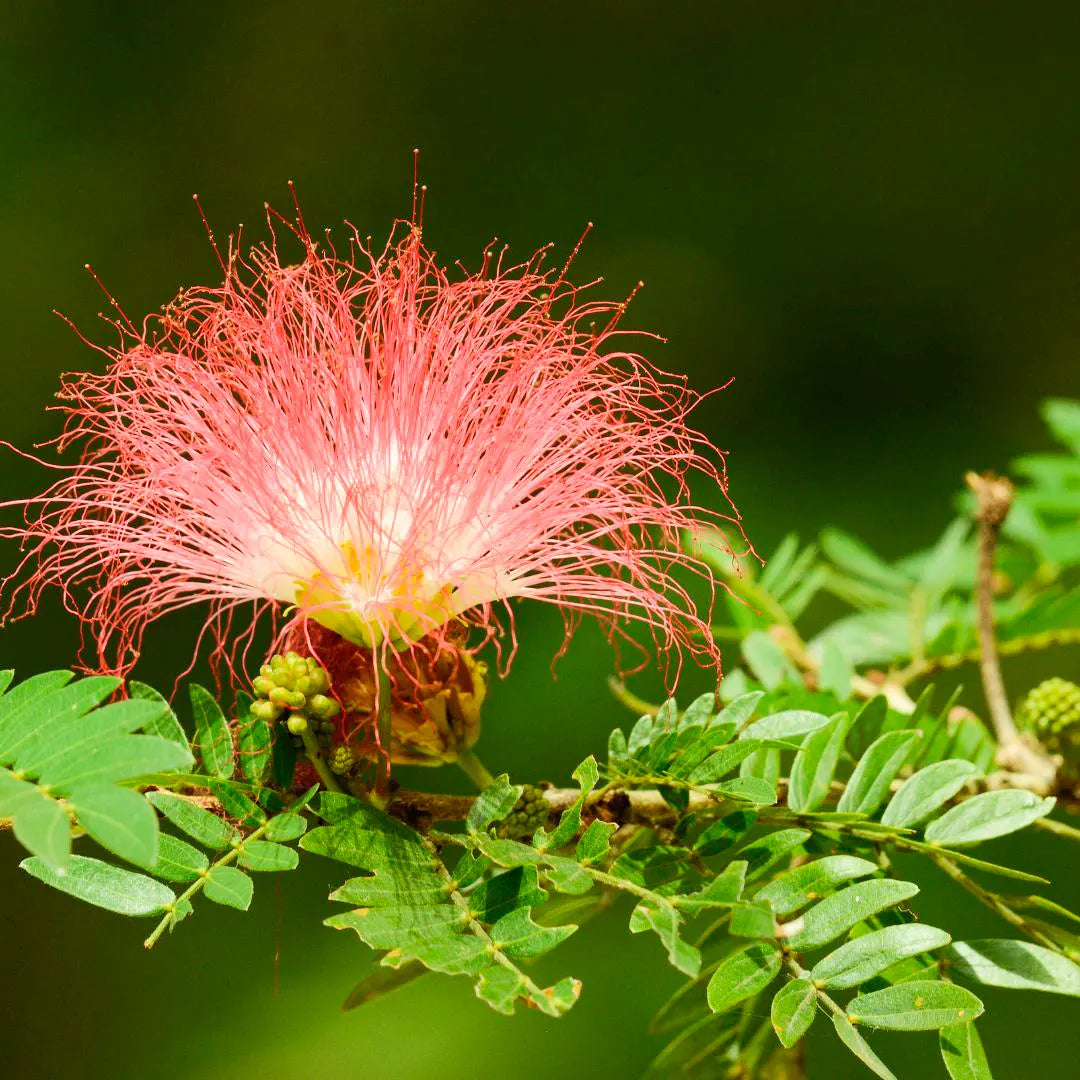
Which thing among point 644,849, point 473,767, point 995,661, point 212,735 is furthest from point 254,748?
point 995,661

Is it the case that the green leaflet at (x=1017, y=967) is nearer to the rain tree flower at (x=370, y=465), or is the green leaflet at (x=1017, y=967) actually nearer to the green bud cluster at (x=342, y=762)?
the rain tree flower at (x=370, y=465)

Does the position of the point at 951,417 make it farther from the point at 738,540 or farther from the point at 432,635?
the point at 432,635

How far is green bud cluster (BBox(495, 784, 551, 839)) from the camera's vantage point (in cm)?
78

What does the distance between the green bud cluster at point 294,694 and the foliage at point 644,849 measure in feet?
0.04

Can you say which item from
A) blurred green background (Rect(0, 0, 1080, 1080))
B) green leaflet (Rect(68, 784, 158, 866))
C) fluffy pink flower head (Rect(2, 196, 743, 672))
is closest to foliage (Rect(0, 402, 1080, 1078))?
green leaflet (Rect(68, 784, 158, 866))

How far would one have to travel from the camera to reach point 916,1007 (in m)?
0.69

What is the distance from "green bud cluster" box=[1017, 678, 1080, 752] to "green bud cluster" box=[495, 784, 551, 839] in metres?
0.47

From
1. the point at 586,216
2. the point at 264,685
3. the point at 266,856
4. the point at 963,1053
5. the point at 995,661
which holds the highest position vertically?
the point at 586,216

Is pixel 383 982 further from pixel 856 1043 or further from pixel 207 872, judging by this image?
pixel 856 1043

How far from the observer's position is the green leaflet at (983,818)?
2.53ft

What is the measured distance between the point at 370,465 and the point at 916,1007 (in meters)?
0.48

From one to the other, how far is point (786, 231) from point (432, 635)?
277 cm

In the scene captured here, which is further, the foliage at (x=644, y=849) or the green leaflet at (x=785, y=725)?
the green leaflet at (x=785, y=725)

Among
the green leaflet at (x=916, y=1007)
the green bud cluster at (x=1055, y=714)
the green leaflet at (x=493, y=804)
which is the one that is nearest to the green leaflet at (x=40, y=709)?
the green leaflet at (x=493, y=804)
